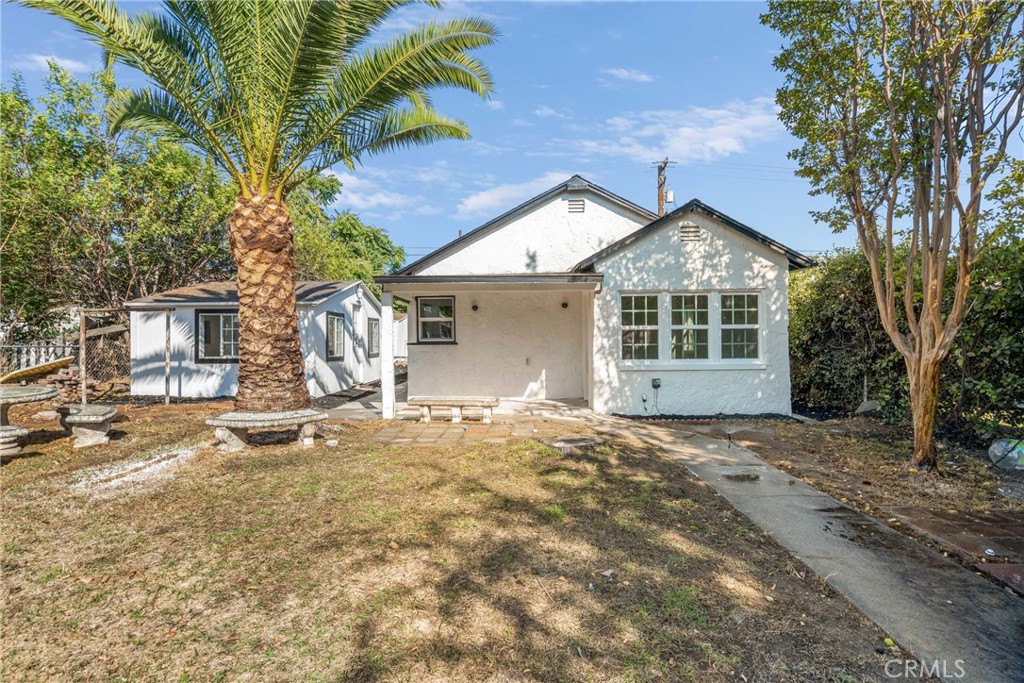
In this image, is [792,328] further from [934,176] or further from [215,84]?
[215,84]

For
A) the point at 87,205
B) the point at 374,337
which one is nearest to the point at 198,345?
the point at 87,205

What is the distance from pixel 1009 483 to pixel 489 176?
18658 mm

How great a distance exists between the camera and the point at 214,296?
13336mm

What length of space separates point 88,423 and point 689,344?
10.9 m

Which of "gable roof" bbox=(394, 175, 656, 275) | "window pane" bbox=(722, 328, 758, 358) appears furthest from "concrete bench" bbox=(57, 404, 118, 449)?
"window pane" bbox=(722, 328, 758, 358)

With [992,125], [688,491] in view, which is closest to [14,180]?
[688,491]

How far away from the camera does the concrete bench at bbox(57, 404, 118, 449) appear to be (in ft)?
23.8

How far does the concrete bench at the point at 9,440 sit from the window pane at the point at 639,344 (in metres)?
10.0

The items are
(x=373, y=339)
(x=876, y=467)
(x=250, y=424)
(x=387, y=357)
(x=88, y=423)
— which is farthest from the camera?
(x=373, y=339)

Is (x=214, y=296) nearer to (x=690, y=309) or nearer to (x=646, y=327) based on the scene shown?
(x=646, y=327)

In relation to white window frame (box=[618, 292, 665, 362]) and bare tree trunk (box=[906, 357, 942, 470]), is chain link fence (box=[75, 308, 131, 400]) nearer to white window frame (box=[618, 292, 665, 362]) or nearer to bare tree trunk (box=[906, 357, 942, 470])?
white window frame (box=[618, 292, 665, 362])

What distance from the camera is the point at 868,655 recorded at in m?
2.67

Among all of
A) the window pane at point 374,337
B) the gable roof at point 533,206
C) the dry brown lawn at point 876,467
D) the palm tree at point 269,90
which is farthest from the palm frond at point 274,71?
the window pane at point 374,337

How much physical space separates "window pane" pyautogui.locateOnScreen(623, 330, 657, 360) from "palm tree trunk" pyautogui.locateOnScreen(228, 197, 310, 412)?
6.65 m
